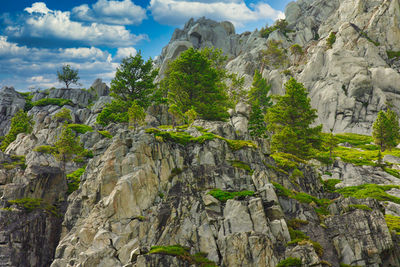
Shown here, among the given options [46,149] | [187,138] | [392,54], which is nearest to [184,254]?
[187,138]

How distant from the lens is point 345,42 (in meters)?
113

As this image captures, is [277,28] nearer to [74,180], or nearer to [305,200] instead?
[74,180]

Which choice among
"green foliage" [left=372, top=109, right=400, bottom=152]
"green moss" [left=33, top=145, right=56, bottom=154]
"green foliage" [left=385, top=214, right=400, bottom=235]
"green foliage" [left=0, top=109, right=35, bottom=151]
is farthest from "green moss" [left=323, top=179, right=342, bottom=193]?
"green foliage" [left=0, top=109, right=35, bottom=151]

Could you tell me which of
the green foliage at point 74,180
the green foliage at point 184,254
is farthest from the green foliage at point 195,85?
the green foliage at point 184,254

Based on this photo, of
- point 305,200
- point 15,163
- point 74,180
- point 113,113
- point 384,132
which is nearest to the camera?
point 305,200

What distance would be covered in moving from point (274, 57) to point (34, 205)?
11788 cm

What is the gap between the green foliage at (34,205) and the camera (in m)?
32.0

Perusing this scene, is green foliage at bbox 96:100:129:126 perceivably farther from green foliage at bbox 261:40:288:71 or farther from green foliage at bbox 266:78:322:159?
green foliage at bbox 261:40:288:71

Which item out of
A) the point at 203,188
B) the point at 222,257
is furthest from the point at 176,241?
the point at 203,188

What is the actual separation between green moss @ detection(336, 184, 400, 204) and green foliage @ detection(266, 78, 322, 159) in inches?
390

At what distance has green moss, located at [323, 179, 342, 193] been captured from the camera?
3847 centimetres

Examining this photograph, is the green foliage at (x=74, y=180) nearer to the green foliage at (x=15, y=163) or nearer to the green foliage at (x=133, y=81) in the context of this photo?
the green foliage at (x=15, y=163)

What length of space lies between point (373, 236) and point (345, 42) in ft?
351

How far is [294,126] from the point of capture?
5056 cm
